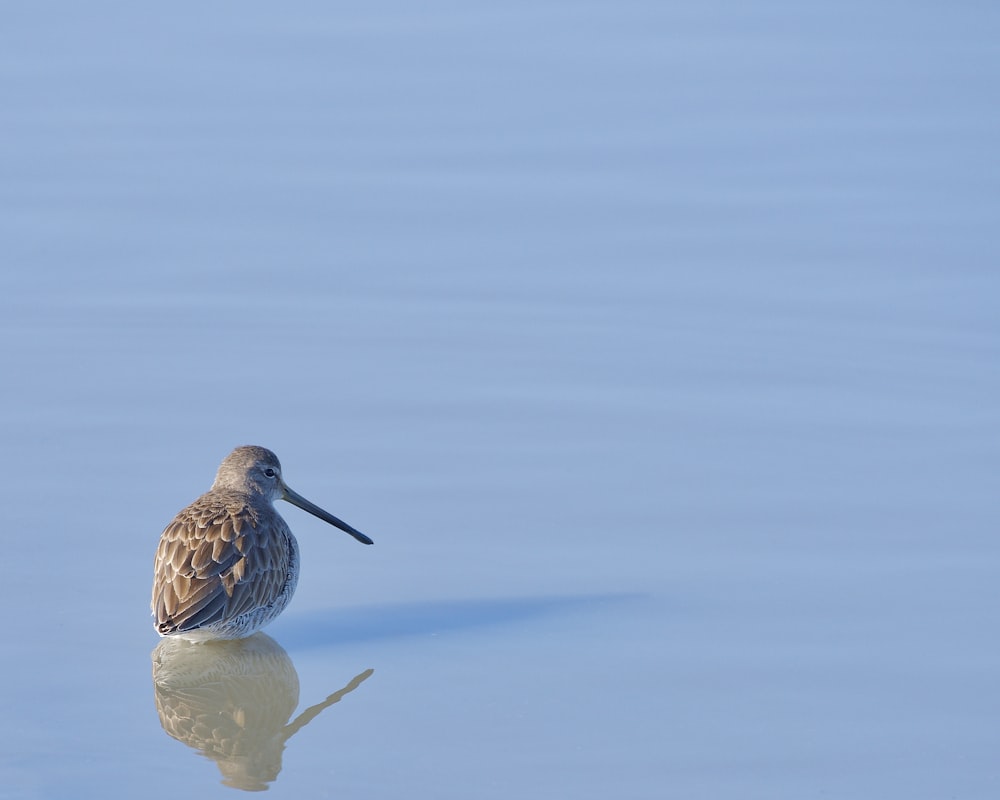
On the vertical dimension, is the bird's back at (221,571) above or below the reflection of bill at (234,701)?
above

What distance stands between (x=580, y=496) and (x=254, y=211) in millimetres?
3199

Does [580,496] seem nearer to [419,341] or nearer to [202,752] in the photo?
[419,341]

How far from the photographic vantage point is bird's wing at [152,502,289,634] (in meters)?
5.58

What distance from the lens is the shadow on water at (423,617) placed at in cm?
575

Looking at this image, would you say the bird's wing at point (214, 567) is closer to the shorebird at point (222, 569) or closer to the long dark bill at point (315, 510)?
the shorebird at point (222, 569)

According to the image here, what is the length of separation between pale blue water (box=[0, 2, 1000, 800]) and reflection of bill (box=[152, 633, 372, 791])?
43mm

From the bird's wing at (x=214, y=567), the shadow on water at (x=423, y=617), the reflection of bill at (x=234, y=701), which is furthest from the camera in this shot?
the shadow on water at (x=423, y=617)

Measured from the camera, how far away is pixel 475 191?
9.37 m

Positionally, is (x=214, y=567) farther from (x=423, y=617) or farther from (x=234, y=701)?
(x=423, y=617)

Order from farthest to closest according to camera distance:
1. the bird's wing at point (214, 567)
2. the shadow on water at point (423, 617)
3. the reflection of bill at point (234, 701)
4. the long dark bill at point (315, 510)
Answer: the long dark bill at point (315, 510)
the shadow on water at point (423, 617)
the bird's wing at point (214, 567)
the reflection of bill at point (234, 701)

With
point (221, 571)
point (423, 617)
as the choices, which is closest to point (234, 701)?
point (221, 571)

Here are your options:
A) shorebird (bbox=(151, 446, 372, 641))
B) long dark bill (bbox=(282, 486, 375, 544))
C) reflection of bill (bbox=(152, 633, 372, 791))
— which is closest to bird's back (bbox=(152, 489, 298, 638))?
shorebird (bbox=(151, 446, 372, 641))

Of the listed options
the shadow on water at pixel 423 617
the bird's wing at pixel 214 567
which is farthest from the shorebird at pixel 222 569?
the shadow on water at pixel 423 617

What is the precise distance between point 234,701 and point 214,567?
1.83 ft
